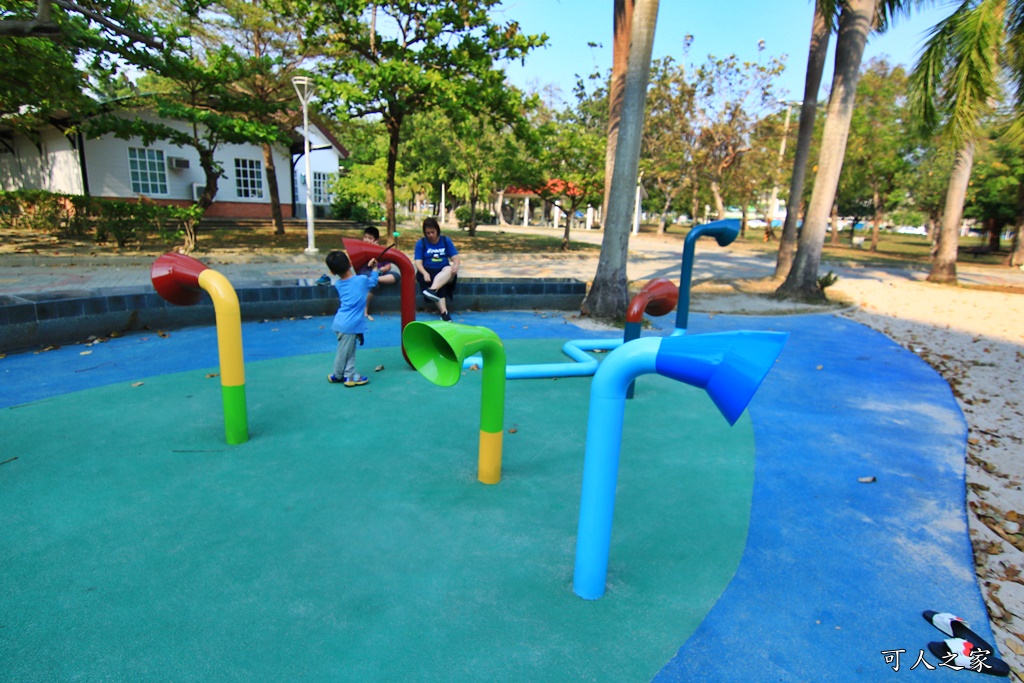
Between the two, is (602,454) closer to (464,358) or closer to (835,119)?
(464,358)

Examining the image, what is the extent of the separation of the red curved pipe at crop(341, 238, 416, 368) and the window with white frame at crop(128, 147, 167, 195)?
19.6 metres

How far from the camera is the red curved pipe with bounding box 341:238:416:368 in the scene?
5.59 m

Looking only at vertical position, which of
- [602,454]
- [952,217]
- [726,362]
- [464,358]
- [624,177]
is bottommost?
[602,454]

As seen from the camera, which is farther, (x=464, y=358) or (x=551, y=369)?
(x=551, y=369)

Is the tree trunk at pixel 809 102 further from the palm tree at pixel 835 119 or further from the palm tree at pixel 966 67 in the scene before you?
the palm tree at pixel 966 67

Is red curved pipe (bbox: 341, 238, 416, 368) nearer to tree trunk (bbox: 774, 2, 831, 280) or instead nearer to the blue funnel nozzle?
the blue funnel nozzle

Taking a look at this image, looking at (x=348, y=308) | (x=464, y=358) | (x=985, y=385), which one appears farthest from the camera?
(x=985, y=385)

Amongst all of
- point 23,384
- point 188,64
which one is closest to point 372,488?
point 23,384

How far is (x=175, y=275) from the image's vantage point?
3.82 metres

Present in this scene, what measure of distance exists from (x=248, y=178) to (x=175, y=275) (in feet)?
75.6

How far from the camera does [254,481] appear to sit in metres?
3.56

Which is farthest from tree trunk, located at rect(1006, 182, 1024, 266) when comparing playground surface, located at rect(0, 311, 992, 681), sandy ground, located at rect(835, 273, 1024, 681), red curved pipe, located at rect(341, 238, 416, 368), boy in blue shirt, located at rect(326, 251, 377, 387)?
boy in blue shirt, located at rect(326, 251, 377, 387)

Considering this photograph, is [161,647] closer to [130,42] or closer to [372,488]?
[372,488]

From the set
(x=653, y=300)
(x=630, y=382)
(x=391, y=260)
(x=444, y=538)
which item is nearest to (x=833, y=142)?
(x=653, y=300)
